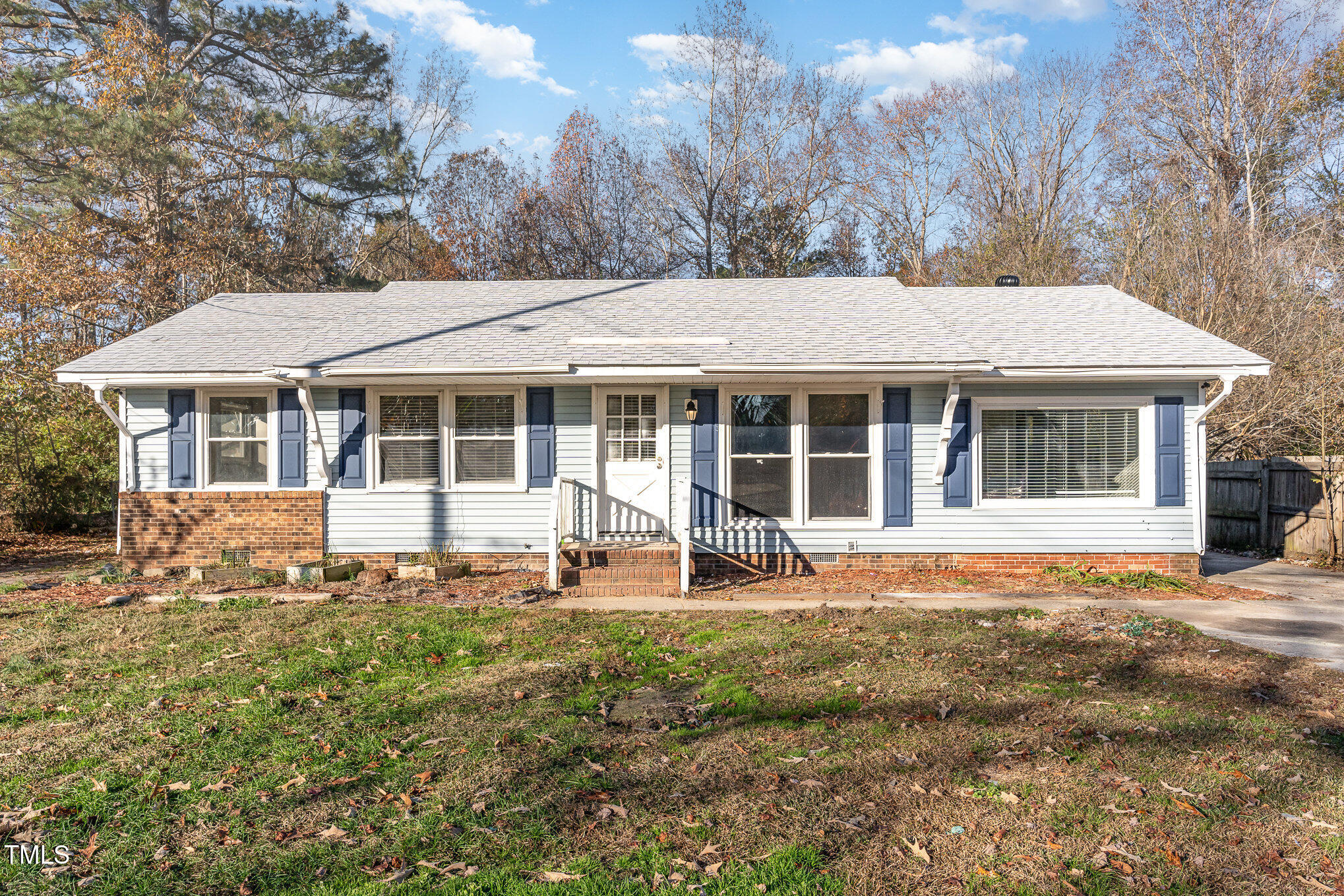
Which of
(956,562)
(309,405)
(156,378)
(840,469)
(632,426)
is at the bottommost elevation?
(956,562)

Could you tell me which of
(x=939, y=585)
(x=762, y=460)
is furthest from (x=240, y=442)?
(x=939, y=585)

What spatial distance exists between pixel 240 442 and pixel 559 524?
446 cm

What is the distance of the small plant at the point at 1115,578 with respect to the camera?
364 inches

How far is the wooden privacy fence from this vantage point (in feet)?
37.3

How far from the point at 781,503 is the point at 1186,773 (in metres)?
6.09

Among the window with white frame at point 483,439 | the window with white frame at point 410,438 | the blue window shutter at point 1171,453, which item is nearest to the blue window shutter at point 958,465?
the blue window shutter at point 1171,453

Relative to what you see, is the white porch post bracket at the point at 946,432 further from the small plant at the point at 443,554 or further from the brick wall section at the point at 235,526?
the brick wall section at the point at 235,526

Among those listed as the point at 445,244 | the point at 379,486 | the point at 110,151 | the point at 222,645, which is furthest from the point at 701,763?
the point at 445,244

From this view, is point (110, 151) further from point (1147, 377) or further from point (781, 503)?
point (1147, 377)

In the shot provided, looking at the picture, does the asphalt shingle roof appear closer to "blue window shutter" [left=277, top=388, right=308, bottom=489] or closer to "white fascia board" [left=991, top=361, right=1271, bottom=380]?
"white fascia board" [left=991, top=361, right=1271, bottom=380]

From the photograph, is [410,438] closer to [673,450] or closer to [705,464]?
[673,450]

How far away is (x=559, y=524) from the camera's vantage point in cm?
966

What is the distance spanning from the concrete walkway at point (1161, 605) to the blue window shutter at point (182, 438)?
556 cm

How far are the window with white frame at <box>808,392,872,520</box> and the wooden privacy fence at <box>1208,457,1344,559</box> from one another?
7198mm
